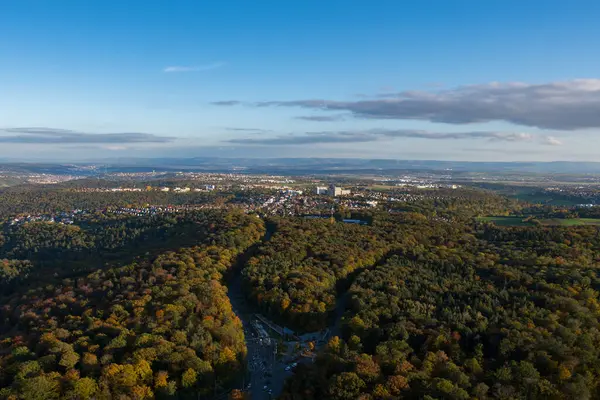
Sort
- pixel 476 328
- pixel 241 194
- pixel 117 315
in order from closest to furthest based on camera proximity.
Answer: pixel 476 328
pixel 117 315
pixel 241 194

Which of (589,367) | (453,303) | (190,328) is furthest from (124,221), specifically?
(589,367)

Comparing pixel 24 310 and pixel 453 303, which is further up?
pixel 453 303

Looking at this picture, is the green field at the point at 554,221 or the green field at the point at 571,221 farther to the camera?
the green field at the point at 554,221

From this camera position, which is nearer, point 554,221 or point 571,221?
point 554,221

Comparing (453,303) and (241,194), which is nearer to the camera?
(453,303)

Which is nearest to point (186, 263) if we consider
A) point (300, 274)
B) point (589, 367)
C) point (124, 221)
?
point (300, 274)

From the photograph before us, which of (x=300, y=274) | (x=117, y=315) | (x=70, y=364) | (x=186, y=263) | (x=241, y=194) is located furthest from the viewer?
(x=241, y=194)

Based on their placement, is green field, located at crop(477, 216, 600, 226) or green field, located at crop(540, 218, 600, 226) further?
green field, located at crop(477, 216, 600, 226)

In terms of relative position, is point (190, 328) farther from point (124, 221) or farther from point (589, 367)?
point (124, 221)

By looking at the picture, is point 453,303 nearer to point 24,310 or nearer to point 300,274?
point 300,274
